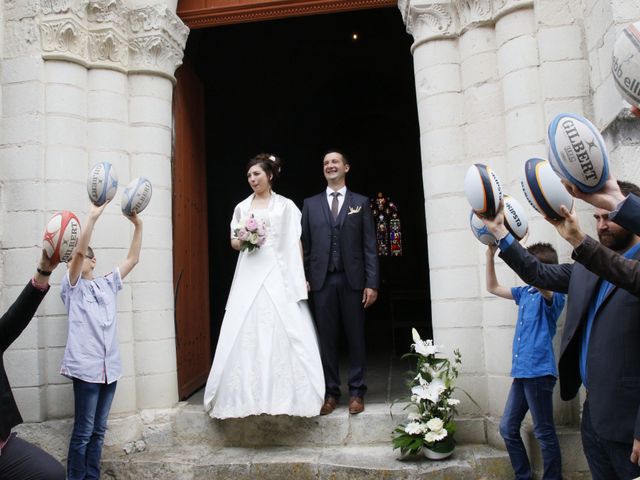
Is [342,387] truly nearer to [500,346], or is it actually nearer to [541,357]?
[500,346]

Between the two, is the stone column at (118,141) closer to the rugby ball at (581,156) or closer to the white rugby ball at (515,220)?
the white rugby ball at (515,220)

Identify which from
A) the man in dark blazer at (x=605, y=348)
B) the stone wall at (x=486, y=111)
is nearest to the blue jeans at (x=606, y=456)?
the man in dark blazer at (x=605, y=348)

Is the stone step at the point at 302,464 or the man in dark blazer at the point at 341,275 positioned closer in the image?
the stone step at the point at 302,464

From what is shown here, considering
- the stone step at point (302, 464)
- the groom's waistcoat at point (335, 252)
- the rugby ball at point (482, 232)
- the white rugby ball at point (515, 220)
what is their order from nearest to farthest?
the white rugby ball at point (515, 220), the rugby ball at point (482, 232), the stone step at point (302, 464), the groom's waistcoat at point (335, 252)

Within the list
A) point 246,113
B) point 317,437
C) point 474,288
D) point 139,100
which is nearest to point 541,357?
point 474,288

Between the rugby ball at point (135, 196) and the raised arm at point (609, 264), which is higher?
the rugby ball at point (135, 196)

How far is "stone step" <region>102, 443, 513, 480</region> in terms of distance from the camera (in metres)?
3.74

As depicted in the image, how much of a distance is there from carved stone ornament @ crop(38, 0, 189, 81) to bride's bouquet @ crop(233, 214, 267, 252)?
1589 mm

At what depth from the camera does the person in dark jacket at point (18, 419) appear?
7.50 feet

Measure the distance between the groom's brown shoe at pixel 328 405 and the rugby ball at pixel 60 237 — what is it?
2.40m

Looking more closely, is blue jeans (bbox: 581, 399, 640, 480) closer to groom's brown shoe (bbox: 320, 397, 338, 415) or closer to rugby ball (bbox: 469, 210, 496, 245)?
rugby ball (bbox: 469, 210, 496, 245)

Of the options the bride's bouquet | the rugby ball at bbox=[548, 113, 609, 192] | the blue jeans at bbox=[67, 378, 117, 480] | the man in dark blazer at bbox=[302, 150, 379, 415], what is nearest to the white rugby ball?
the rugby ball at bbox=[548, 113, 609, 192]

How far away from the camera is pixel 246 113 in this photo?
383 inches

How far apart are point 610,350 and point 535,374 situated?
1.24 m
